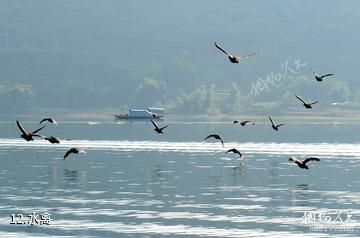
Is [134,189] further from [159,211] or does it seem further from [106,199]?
[159,211]

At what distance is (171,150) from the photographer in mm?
170000

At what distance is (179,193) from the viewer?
105m

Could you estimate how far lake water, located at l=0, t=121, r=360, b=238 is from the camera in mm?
82500

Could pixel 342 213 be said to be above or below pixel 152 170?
below

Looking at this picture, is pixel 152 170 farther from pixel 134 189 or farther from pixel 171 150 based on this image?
pixel 171 150

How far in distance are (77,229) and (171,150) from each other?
89012mm

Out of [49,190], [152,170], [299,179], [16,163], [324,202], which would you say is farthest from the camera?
[16,163]

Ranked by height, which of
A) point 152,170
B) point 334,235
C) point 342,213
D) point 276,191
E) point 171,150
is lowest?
point 334,235

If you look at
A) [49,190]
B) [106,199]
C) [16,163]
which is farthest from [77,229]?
[16,163]

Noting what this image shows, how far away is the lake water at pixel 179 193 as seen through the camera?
271 ft

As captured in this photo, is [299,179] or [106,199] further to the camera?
[299,179]

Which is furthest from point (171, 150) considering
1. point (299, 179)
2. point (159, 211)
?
point (159, 211)

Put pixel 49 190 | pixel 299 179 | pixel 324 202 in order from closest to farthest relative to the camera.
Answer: pixel 324 202, pixel 49 190, pixel 299 179

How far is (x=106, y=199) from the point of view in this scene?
3920 inches
